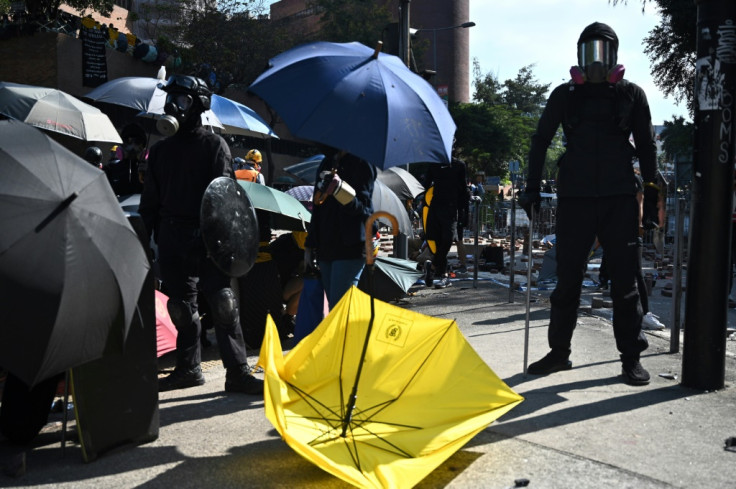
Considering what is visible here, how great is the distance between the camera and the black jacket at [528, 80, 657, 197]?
498 centimetres

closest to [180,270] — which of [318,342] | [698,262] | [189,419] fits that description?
[189,419]

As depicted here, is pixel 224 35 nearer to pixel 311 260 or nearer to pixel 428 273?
pixel 428 273

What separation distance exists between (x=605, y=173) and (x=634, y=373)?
1309 mm

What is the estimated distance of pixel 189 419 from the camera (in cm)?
438

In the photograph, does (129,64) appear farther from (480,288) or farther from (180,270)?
(180,270)

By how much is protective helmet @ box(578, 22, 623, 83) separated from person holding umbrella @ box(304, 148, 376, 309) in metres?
1.53

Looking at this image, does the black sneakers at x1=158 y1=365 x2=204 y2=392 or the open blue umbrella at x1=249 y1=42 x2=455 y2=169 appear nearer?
the open blue umbrella at x1=249 y1=42 x2=455 y2=169

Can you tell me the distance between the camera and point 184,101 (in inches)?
192

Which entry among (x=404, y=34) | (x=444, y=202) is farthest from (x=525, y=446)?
(x=444, y=202)

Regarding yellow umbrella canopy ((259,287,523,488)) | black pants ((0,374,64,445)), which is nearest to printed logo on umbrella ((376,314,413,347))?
yellow umbrella canopy ((259,287,523,488))

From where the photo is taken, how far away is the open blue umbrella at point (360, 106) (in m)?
4.43

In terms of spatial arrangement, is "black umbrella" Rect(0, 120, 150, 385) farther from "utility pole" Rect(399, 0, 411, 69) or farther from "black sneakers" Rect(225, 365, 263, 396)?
"utility pole" Rect(399, 0, 411, 69)

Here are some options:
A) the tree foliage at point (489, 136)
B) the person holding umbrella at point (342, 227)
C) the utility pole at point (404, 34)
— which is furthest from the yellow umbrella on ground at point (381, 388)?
the tree foliage at point (489, 136)

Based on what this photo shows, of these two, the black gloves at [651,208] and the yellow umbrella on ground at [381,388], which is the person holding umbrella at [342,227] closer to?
the yellow umbrella on ground at [381,388]
